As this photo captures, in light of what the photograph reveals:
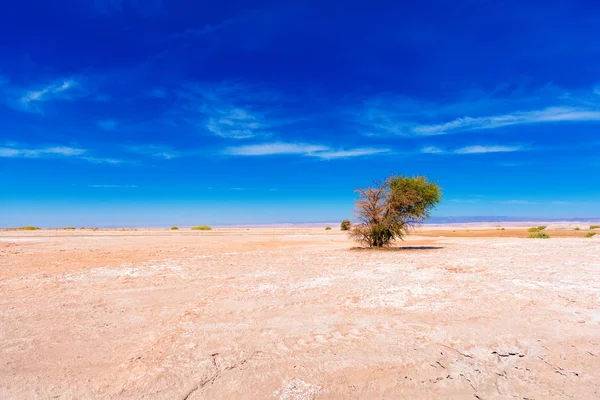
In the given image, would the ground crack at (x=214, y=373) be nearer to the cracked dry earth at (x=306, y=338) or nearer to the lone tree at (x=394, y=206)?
the cracked dry earth at (x=306, y=338)

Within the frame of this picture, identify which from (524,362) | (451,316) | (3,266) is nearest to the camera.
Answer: (524,362)

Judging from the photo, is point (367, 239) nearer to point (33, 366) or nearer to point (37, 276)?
point (37, 276)

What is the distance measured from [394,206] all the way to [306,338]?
16285mm

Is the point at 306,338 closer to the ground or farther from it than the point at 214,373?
farther from it

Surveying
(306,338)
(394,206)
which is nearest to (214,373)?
(306,338)

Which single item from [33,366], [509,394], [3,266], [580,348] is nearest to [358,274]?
[580,348]

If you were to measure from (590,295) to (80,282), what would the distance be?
43.2ft

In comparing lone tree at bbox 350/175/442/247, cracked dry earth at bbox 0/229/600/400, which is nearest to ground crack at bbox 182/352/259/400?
cracked dry earth at bbox 0/229/600/400

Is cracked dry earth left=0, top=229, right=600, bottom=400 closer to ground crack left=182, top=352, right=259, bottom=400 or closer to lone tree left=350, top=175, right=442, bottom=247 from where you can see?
ground crack left=182, top=352, right=259, bottom=400

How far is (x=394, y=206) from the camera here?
21344 mm

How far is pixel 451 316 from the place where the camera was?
7.04 metres

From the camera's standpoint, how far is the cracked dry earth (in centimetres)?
453

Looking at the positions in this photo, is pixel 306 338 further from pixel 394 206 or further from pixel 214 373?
pixel 394 206

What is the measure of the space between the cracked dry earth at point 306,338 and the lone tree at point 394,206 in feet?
33.9
